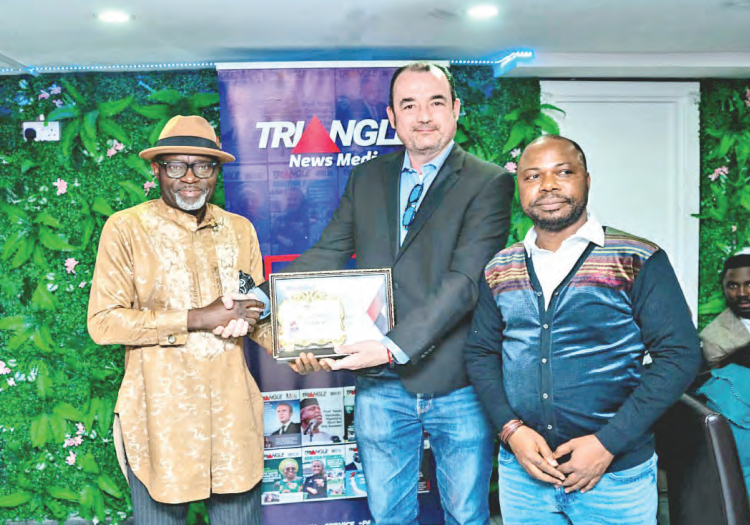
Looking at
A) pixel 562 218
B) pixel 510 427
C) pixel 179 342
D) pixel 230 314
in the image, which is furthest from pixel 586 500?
pixel 179 342

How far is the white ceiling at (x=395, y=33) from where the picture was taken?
2.69 m

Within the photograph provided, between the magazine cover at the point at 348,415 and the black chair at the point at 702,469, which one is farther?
the magazine cover at the point at 348,415

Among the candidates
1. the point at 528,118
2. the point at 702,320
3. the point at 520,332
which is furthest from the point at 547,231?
the point at 702,320

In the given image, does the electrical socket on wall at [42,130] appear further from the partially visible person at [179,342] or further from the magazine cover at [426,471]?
the magazine cover at [426,471]

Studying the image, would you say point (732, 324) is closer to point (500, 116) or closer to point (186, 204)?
point (500, 116)

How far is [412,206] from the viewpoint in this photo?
2.35 m

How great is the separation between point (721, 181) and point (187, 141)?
350cm

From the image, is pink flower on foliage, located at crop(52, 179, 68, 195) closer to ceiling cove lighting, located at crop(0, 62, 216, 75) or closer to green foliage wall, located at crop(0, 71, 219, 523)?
green foliage wall, located at crop(0, 71, 219, 523)

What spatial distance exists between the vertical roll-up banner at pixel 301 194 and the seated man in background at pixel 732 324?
1776 mm

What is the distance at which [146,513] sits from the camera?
8.32ft

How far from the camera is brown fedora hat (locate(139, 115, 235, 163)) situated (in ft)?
8.39

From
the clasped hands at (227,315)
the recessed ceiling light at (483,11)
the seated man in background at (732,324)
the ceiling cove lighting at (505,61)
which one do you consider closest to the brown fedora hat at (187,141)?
the clasped hands at (227,315)

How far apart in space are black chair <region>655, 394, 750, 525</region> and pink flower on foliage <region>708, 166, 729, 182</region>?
2494mm

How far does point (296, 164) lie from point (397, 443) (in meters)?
1.87
